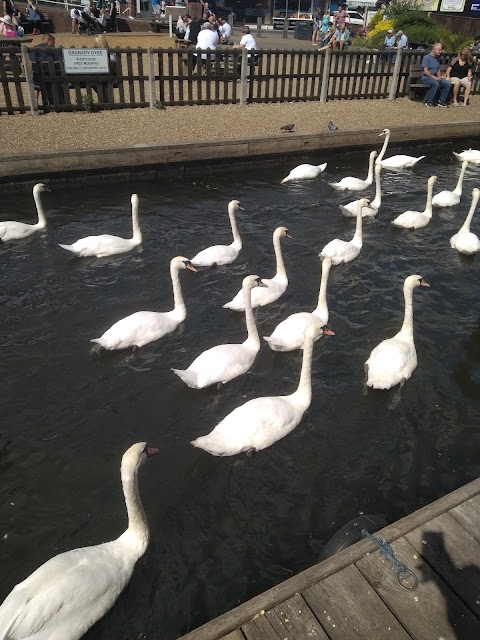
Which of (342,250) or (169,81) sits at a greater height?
(169,81)

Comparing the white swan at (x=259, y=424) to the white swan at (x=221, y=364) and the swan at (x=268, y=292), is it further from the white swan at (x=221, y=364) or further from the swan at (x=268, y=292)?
the swan at (x=268, y=292)

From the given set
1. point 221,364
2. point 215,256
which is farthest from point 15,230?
point 221,364

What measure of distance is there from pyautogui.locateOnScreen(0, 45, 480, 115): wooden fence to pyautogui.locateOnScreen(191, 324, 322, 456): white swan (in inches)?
496

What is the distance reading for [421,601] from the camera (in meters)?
3.39

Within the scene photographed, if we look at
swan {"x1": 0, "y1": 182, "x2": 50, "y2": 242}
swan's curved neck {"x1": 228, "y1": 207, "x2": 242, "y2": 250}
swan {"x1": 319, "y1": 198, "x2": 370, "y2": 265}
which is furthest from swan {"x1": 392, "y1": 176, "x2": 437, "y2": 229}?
swan {"x1": 0, "y1": 182, "x2": 50, "y2": 242}

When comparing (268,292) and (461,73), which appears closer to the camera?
(268,292)

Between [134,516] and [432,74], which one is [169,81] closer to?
[432,74]

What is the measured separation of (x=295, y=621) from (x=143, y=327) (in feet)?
14.4

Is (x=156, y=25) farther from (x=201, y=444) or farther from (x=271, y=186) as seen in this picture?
(x=201, y=444)

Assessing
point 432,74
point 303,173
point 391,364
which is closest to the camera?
point 391,364

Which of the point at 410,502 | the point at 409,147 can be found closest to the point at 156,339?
the point at 410,502

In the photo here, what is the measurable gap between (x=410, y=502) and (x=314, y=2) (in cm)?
5719

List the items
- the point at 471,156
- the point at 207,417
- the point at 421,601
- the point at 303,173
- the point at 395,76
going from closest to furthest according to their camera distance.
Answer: the point at 421,601 < the point at 207,417 < the point at 303,173 < the point at 471,156 < the point at 395,76

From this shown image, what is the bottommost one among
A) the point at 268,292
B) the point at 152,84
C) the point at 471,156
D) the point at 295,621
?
the point at 268,292
